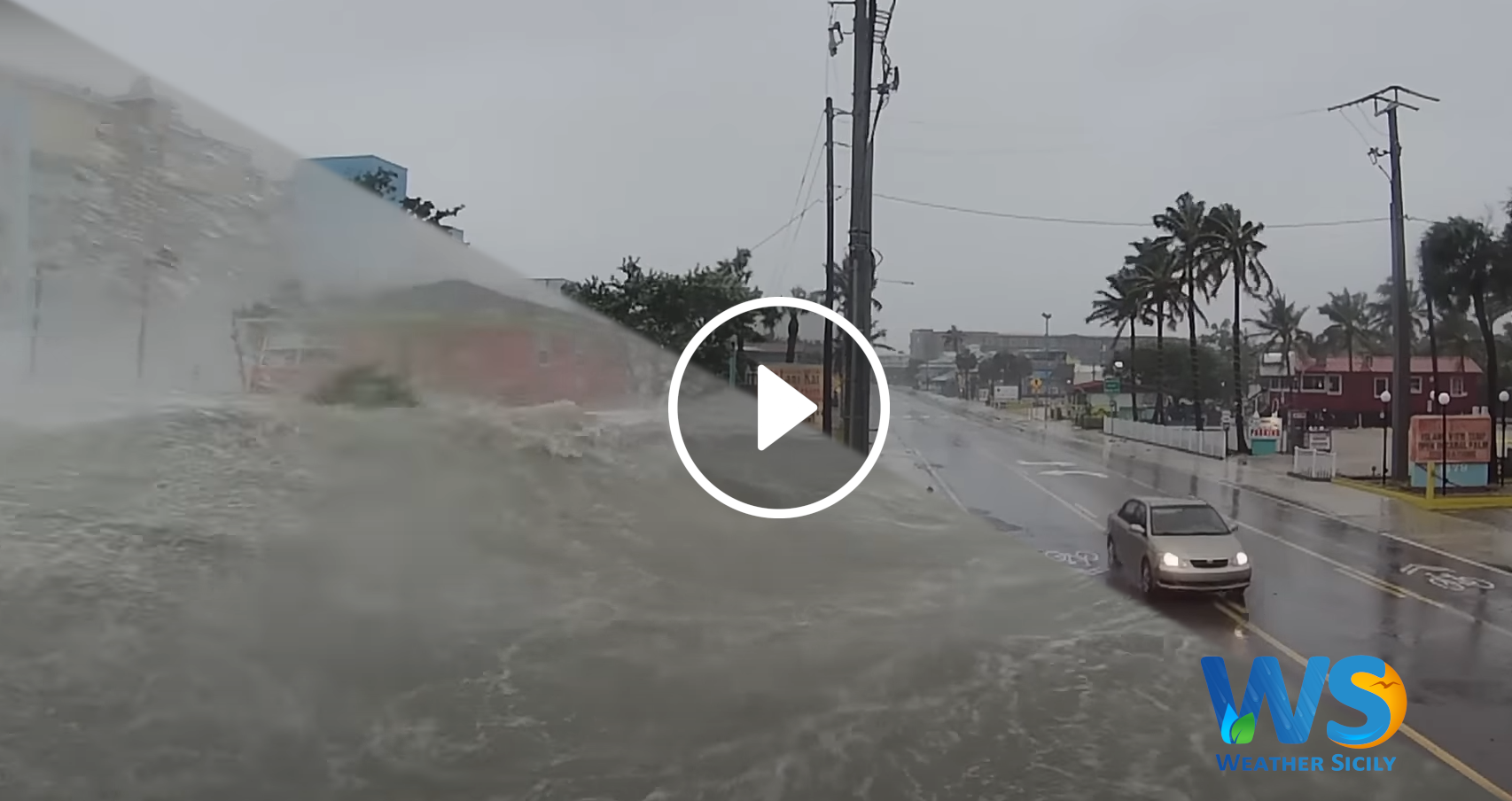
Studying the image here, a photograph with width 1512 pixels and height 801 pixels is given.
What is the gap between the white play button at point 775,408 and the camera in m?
5.33

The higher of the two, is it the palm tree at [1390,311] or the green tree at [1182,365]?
the palm tree at [1390,311]

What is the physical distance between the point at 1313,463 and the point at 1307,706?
30.8 ft

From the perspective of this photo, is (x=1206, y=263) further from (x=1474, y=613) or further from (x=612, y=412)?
(x=612, y=412)

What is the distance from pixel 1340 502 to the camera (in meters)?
9.83

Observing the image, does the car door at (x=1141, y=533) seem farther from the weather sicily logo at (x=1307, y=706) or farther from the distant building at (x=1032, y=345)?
the distant building at (x=1032, y=345)

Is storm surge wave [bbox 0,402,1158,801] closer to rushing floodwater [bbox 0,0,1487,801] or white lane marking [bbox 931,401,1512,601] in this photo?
rushing floodwater [bbox 0,0,1487,801]

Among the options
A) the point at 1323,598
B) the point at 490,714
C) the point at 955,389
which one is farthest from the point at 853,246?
the point at 955,389

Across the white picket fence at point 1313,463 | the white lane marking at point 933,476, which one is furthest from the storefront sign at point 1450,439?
the white lane marking at point 933,476

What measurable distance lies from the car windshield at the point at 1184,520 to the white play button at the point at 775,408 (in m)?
1.97

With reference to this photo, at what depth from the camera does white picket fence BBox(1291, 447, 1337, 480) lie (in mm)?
11195

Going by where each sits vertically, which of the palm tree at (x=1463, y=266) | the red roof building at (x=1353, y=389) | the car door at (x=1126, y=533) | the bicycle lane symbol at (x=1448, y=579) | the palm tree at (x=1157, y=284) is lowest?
the bicycle lane symbol at (x=1448, y=579)

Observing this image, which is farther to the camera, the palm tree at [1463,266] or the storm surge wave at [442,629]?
the palm tree at [1463,266]

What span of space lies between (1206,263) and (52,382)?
8.31 m

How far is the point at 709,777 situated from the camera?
293 cm
